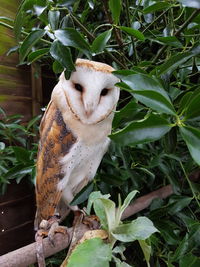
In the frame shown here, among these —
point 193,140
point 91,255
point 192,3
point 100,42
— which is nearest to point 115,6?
point 100,42

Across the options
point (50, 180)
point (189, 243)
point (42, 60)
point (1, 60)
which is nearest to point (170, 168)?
point (189, 243)

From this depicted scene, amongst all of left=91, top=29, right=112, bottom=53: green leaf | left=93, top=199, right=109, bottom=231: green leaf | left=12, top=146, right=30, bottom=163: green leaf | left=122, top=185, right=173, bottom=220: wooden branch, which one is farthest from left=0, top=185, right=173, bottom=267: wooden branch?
left=91, top=29, right=112, bottom=53: green leaf

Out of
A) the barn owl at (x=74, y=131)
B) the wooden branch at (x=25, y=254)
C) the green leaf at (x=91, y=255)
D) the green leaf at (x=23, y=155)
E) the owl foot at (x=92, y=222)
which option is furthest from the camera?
the green leaf at (x=23, y=155)

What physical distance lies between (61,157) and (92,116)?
123 millimetres

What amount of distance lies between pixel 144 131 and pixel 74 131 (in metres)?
0.29

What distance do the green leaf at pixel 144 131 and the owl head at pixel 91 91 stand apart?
0.21m

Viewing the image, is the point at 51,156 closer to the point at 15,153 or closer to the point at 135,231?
the point at 15,153

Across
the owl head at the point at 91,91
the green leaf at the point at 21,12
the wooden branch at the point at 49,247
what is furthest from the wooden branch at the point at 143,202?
the green leaf at the point at 21,12

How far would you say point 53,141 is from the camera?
63 centimetres

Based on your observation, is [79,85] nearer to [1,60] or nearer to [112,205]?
[112,205]

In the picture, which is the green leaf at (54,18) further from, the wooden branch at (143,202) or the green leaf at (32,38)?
the wooden branch at (143,202)

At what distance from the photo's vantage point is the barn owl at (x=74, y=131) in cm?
54

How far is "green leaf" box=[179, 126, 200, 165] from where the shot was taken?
0.97 feet

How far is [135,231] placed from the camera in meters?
0.33
